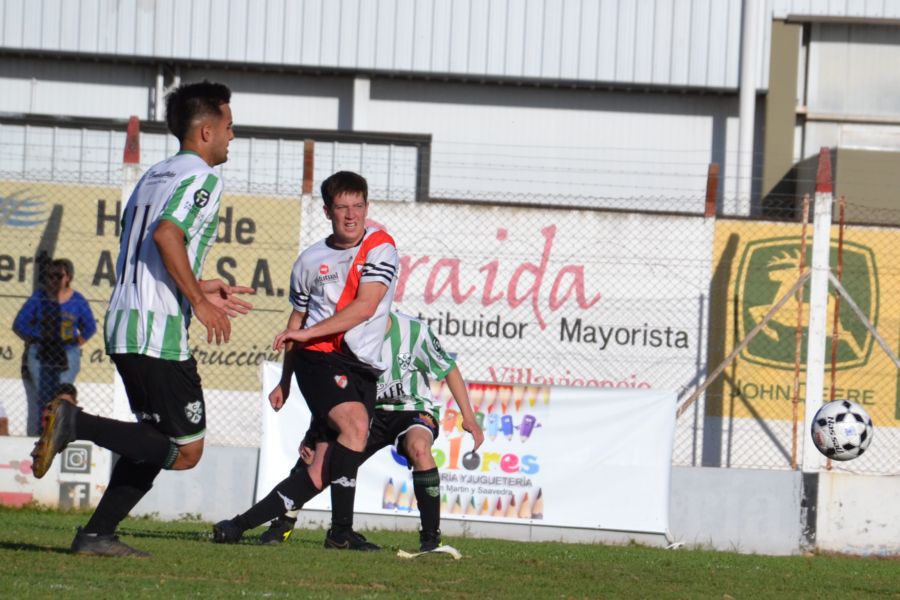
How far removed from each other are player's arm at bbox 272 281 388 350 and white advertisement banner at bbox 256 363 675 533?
15.8 ft

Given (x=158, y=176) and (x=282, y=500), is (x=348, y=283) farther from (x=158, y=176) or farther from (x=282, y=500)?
(x=158, y=176)

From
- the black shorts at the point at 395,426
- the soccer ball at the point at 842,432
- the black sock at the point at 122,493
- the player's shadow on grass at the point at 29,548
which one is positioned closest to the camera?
the black sock at the point at 122,493

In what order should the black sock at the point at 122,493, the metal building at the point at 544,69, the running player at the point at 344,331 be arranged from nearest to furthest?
the black sock at the point at 122,493 < the running player at the point at 344,331 < the metal building at the point at 544,69

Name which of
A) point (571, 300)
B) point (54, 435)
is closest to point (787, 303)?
point (571, 300)

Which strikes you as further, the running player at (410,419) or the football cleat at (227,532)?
the running player at (410,419)

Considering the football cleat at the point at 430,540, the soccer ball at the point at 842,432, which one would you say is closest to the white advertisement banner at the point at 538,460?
the soccer ball at the point at 842,432

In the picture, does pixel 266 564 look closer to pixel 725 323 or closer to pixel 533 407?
pixel 533 407

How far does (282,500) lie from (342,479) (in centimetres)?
43

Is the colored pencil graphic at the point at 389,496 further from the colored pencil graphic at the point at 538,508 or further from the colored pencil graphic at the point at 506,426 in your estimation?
the colored pencil graphic at the point at 538,508

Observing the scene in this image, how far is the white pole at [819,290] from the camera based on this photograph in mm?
12070

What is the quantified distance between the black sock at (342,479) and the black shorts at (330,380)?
193 mm

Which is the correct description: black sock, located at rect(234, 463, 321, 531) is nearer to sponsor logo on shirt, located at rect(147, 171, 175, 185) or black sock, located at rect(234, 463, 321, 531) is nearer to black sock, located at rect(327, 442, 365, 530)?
black sock, located at rect(327, 442, 365, 530)

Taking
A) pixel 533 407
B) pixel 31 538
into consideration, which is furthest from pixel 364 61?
pixel 31 538

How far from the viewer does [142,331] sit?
5953 millimetres
